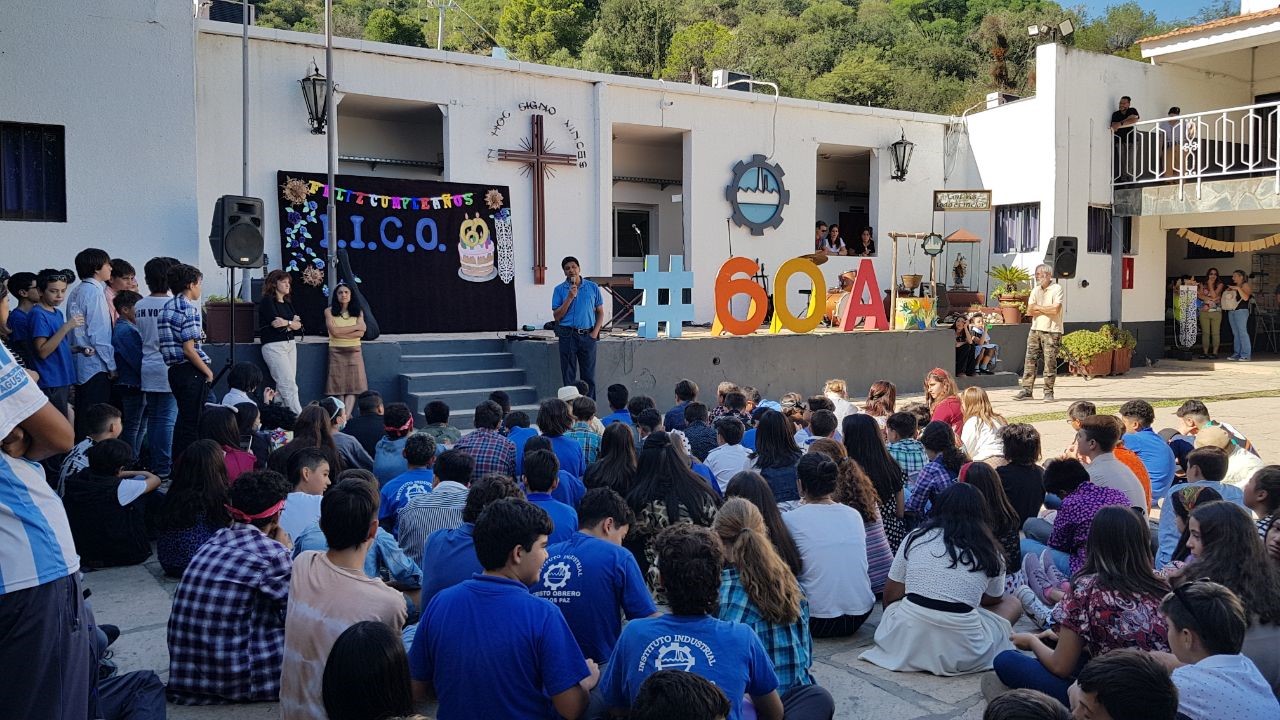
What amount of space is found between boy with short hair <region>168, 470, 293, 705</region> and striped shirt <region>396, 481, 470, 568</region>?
89 cm

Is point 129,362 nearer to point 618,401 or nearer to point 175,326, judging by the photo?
point 175,326

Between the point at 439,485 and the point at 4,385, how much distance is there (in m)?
2.68

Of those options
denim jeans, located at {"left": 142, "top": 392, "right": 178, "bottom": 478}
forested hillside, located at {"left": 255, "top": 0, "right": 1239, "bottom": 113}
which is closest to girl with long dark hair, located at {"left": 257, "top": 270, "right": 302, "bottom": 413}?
denim jeans, located at {"left": 142, "top": 392, "right": 178, "bottom": 478}

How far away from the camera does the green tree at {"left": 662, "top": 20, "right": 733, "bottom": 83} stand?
32.2m

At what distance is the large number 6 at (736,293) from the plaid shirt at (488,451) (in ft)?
23.6

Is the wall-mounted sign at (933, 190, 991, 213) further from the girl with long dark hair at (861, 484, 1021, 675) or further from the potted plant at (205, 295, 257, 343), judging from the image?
the girl with long dark hair at (861, 484, 1021, 675)

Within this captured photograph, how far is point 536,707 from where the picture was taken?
2.88 m

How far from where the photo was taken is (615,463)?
545cm

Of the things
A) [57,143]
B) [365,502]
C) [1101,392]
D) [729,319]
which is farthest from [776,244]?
[365,502]

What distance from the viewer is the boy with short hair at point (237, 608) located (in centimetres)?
387

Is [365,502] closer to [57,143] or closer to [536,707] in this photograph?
[536,707]

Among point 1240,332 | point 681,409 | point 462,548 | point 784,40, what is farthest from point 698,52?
point 462,548

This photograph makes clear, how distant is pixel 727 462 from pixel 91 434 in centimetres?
387

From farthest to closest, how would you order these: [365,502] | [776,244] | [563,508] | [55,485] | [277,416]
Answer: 1. [776,244]
2. [277,416]
3. [55,485]
4. [563,508]
5. [365,502]
